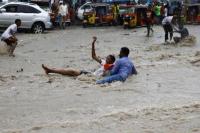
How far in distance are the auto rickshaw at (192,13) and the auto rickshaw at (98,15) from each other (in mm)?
4783

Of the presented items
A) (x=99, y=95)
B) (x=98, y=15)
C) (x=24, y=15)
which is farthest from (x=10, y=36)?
(x=98, y=15)

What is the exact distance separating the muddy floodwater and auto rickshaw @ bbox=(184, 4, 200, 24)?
1257 cm

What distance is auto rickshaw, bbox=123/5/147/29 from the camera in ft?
104

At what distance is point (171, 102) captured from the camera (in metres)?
11.4

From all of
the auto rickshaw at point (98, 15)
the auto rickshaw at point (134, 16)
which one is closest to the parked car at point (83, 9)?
the auto rickshaw at point (98, 15)

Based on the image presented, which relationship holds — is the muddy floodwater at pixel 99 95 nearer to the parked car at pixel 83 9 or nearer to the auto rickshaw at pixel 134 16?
the auto rickshaw at pixel 134 16

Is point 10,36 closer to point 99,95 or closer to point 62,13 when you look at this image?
point 99,95

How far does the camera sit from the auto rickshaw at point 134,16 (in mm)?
31656

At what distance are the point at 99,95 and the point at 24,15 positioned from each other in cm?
1689

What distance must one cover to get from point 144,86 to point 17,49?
31.8 feet

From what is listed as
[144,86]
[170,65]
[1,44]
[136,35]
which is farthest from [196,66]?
[136,35]

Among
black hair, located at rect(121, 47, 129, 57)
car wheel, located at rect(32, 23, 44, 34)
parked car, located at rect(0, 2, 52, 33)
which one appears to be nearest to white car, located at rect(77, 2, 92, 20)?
car wheel, located at rect(32, 23, 44, 34)

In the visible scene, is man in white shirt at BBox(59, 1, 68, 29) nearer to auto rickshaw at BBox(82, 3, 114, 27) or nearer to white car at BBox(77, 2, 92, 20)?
auto rickshaw at BBox(82, 3, 114, 27)

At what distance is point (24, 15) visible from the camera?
28.5 m
